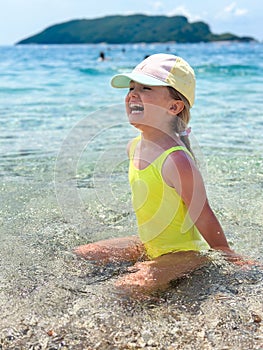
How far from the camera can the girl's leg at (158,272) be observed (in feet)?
8.11

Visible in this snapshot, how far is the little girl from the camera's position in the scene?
2.55m

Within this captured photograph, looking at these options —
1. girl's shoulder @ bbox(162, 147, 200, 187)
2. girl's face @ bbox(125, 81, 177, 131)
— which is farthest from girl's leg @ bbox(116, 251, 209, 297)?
girl's face @ bbox(125, 81, 177, 131)

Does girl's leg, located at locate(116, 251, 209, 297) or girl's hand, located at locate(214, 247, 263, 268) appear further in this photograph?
girl's hand, located at locate(214, 247, 263, 268)

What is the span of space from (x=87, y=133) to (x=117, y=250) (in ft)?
15.1

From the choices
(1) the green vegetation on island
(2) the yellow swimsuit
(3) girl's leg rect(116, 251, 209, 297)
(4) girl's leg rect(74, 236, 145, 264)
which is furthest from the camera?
(1) the green vegetation on island

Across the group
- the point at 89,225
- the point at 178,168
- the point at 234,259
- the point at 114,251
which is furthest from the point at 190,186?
the point at 89,225

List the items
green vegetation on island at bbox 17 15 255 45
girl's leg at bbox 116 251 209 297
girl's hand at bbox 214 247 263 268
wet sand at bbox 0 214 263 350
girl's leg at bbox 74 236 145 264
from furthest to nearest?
green vegetation on island at bbox 17 15 255 45
girl's leg at bbox 74 236 145 264
girl's hand at bbox 214 247 263 268
girl's leg at bbox 116 251 209 297
wet sand at bbox 0 214 263 350

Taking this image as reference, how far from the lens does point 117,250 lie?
2.96 meters

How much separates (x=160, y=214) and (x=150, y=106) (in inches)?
23.2

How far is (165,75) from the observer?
8.48 feet

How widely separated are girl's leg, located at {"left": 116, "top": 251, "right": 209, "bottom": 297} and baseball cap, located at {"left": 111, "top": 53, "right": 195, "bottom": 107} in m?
0.86

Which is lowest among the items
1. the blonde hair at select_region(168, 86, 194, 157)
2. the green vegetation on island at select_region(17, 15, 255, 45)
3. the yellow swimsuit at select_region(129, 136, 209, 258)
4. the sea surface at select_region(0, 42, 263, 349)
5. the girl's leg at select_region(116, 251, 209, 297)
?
the sea surface at select_region(0, 42, 263, 349)

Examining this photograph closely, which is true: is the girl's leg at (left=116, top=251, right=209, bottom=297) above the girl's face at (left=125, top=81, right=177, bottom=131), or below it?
below

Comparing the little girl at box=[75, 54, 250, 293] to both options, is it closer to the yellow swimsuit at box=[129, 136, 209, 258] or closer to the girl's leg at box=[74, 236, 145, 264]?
the yellow swimsuit at box=[129, 136, 209, 258]
